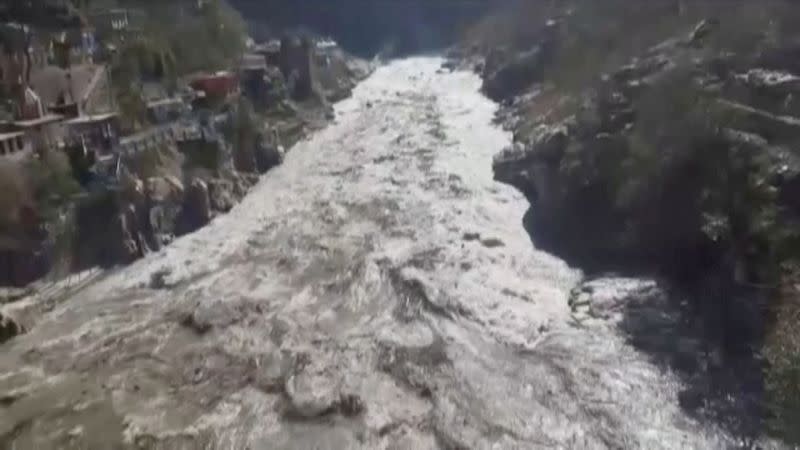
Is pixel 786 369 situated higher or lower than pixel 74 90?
lower

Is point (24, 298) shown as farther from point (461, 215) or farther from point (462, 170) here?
point (462, 170)

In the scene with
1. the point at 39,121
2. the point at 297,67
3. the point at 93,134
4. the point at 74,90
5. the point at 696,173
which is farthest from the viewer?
the point at 297,67

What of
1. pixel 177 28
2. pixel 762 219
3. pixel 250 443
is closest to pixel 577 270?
pixel 762 219

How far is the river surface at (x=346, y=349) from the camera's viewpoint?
58.0ft

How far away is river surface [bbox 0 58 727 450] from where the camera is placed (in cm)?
1767

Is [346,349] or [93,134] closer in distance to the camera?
[346,349]

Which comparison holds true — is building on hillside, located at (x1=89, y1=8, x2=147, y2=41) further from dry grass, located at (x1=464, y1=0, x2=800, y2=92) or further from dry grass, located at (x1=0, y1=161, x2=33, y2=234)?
dry grass, located at (x1=464, y1=0, x2=800, y2=92)

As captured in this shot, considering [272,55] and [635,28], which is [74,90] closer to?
[272,55]

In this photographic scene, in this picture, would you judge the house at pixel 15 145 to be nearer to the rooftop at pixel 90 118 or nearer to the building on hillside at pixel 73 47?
the rooftop at pixel 90 118

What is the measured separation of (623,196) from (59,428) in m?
19.5

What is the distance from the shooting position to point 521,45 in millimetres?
68438

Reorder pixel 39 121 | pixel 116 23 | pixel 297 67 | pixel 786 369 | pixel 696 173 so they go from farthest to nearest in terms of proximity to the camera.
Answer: pixel 297 67
pixel 116 23
pixel 39 121
pixel 696 173
pixel 786 369

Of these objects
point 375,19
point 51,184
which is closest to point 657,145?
point 51,184

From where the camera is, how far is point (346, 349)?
21.2 m
